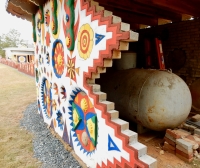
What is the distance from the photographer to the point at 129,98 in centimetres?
377

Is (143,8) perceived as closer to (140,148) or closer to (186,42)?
(186,42)

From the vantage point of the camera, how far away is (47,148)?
173 inches

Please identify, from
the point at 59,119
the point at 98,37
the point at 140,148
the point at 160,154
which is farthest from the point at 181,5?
the point at 59,119

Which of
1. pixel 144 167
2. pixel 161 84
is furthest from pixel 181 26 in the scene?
pixel 144 167

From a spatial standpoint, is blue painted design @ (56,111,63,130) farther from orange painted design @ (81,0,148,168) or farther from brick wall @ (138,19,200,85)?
brick wall @ (138,19,200,85)

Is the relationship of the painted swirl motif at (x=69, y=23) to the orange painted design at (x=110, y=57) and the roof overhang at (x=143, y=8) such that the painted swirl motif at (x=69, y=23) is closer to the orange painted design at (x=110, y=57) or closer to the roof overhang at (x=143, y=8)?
the orange painted design at (x=110, y=57)

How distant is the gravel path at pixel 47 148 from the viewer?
3750mm

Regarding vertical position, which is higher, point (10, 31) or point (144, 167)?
point (10, 31)

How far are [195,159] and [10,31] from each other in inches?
2471

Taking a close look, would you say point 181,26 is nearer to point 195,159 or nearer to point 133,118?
point 133,118

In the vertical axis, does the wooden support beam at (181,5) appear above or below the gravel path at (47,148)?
above

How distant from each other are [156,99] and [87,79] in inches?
56.6

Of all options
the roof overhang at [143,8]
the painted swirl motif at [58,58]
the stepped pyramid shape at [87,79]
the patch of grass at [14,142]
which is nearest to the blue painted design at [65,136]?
the stepped pyramid shape at [87,79]

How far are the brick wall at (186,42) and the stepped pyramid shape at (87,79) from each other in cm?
398
